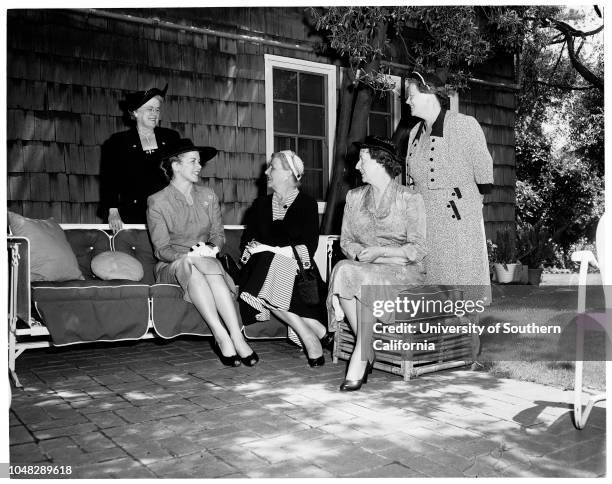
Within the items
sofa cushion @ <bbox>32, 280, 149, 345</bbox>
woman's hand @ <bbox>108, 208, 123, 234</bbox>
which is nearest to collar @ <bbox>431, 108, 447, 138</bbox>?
sofa cushion @ <bbox>32, 280, 149, 345</bbox>

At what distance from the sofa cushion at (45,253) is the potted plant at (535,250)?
262 inches

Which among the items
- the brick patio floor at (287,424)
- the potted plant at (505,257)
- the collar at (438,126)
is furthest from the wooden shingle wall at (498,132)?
the brick patio floor at (287,424)

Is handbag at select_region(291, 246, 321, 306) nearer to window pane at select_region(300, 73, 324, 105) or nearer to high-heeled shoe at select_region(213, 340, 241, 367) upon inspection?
high-heeled shoe at select_region(213, 340, 241, 367)

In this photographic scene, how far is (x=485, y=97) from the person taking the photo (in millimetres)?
8078

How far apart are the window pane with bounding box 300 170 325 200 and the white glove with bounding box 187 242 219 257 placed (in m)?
2.99

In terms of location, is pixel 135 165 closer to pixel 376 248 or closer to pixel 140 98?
pixel 140 98

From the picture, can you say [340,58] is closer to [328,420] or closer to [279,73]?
[279,73]

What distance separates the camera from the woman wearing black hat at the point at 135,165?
4492 millimetres

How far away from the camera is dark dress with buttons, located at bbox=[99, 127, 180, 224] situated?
450 cm

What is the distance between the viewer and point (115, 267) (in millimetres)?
3891

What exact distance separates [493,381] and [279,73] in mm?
4292

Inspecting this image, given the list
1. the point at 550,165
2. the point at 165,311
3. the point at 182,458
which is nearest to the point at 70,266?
the point at 165,311

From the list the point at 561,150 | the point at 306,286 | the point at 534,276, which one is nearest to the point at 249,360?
the point at 306,286

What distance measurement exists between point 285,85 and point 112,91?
192 cm
